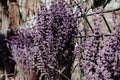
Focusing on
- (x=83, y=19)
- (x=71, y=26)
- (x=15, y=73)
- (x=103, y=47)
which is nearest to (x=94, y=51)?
(x=103, y=47)

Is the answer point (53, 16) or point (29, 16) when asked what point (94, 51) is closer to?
point (53, 16)

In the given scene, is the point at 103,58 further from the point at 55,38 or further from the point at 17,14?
the point at 17,14

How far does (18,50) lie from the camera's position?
3727 millimetres

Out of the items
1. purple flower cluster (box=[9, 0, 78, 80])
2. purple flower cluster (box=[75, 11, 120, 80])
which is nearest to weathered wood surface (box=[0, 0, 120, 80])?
purple flower cluster (box=[9, 0, 78, 80])

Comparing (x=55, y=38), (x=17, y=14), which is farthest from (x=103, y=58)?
(x=17, y=14)

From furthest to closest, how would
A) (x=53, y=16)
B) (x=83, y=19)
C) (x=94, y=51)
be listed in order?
(x=83, y=19) → (x=53, y=16) → (x=94, y=51)

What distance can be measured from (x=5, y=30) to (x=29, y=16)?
907 millimetres

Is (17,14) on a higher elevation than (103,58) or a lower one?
lower

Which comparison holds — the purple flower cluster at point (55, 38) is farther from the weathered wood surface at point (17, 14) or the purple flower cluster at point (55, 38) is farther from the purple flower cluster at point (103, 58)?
the weathered wood surface at point (17, 14)


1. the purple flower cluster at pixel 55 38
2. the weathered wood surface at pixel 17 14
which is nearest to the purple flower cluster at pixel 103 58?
the purple flower cluster at pixel 55 38

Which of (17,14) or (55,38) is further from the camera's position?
(17,14)

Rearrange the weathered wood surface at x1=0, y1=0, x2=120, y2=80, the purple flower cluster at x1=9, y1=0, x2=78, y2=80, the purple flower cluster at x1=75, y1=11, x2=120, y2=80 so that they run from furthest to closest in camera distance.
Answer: the weathered wood surface at x1=0, y1=0, x2=120, y2=80 < the purple flower cluster at x1=9, y1=0, x2=78, y2=80 < the purple flower cluster at x1=75, y1=11, x2=120, y2=80

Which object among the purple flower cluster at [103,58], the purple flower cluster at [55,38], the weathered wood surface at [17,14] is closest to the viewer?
the purple flower cluster at [103,58]

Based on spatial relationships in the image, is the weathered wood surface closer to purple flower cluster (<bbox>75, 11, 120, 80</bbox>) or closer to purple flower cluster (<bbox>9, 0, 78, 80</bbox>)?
purple flower cluster (<bbox>9, 0, 78, 80</bbox>)
